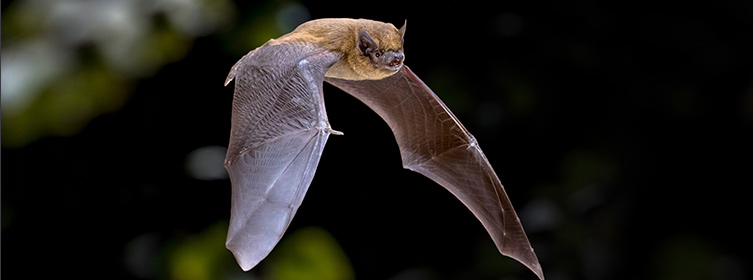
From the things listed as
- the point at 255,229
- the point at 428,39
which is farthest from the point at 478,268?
Answer: the point at 255,229

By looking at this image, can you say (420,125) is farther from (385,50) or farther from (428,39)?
(428,39)

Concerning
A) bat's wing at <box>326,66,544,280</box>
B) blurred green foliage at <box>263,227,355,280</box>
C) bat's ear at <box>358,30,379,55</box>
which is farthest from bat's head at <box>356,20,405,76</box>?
blurred green foliage at <box>263,227,355,280</box>

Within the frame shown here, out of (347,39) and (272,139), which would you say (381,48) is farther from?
(272,139)

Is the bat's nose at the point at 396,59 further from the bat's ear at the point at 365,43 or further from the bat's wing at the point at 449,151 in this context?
the bat's wing at the point at 449,151

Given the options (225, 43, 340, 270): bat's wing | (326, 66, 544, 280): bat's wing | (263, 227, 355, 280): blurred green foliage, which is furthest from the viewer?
(263, 227, 355, 280): blurred green foliage

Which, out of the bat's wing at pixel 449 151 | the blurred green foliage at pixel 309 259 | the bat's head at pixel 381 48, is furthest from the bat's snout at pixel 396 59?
the blurred green foliage at pixel 309 259

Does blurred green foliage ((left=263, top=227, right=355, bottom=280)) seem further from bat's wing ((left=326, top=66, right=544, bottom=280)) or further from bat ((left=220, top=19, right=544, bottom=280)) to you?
bat ((left=220, top=19, right=544, bottom=280))
